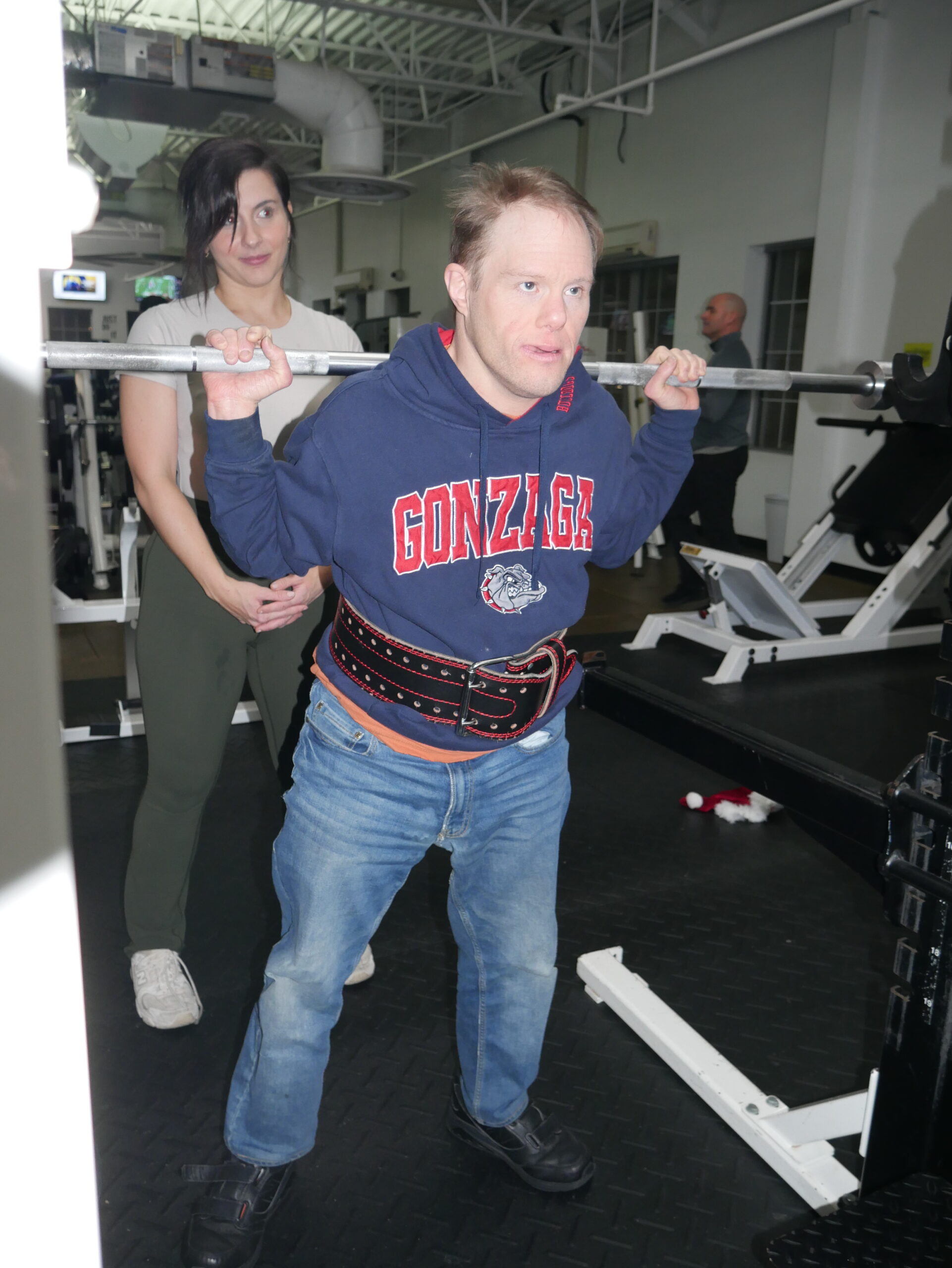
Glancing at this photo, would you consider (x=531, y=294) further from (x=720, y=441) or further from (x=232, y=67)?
(x=232, y=67)

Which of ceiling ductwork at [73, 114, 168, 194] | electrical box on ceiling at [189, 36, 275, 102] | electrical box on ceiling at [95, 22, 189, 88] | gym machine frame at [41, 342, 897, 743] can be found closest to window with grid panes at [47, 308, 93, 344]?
ceiling ductwork at [73, 114, 168, 194]

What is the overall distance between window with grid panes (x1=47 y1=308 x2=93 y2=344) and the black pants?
280 inches

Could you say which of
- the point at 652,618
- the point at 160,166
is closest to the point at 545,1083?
the point at 652,618

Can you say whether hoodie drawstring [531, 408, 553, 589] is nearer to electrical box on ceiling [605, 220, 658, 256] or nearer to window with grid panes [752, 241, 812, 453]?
window with grid panes [752, 241, 812, 453]

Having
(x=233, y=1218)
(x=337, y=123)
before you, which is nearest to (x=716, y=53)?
(x=337, y=123)

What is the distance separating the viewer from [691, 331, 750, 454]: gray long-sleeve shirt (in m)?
5.09

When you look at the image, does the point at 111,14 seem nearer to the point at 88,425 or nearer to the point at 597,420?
the point at 88,425

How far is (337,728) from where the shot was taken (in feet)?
4.20

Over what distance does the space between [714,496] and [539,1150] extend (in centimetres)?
417

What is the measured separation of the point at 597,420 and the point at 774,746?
2.02 feet

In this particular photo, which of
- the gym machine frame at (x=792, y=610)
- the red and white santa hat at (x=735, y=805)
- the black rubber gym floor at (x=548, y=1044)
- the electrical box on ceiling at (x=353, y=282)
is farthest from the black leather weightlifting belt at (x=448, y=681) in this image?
the electrical box on ceiling at (x=353, y=282)

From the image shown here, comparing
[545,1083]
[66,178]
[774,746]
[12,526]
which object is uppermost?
[66,178]

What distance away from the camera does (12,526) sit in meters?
0.29

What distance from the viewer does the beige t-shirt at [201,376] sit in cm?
165
